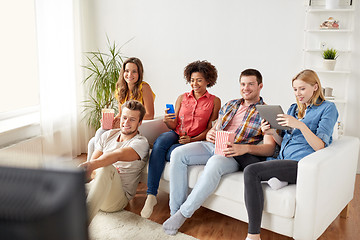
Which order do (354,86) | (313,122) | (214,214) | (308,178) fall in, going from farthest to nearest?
(354,86) < (214,214) < (313,122) < (308,178)

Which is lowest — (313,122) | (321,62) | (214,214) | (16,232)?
(214,214)

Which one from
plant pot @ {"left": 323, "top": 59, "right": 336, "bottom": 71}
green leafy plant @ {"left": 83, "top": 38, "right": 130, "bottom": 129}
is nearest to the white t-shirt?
green leafy plant @ {"left": 83, "top": 38, "right": 130, "bottom": 129}

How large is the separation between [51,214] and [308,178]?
5.87ft

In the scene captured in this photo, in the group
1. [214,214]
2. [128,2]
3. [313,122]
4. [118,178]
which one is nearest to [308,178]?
[313,122]

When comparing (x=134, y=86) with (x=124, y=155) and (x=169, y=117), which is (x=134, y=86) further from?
(x=124, y=155)

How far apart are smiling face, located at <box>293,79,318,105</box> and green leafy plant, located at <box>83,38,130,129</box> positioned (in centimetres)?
222

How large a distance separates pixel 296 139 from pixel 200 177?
2.09ft

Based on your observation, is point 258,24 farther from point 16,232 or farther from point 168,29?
point 16,232

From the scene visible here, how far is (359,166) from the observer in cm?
357

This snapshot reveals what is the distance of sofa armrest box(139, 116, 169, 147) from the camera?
3.00 meters

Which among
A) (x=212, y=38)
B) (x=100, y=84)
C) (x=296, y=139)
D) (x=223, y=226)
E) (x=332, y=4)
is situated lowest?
(x=223, y=226)

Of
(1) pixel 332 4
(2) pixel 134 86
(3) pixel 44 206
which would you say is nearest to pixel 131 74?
(2) pixel 134 86

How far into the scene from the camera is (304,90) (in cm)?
227

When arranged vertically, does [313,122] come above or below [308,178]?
above
